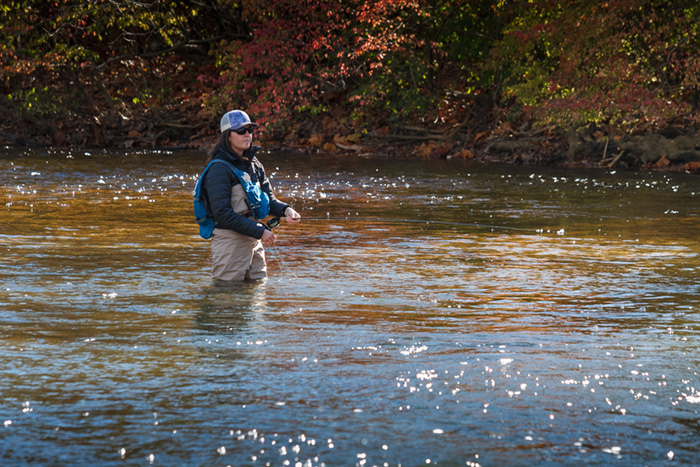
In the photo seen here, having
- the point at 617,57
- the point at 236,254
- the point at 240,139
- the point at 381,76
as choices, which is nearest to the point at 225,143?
the point at 240,139

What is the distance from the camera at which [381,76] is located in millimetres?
28641

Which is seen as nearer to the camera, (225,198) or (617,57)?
(225,198)

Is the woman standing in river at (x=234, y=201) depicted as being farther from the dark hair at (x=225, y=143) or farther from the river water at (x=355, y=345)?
the river water at (x=355, y=345)

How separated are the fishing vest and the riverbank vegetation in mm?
15425

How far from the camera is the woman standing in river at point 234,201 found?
27.8 feet

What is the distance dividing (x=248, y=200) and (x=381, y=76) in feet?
67.0

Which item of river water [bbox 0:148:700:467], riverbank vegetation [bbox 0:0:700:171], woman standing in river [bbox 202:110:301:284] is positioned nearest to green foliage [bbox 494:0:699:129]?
riverbank vegetation [bbox 0:0:700:171]

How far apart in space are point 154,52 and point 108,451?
28.6 meters

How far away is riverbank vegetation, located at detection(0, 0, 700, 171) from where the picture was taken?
77.3 ft

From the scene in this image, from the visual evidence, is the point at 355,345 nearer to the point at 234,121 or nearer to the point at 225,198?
the point at 225,198

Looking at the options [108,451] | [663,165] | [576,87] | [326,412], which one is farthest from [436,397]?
[663,165]

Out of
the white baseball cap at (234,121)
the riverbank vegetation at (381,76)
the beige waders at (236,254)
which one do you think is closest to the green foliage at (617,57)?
the riverbank vegetation at (381,76)

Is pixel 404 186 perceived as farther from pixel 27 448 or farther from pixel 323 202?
pixel 27 448

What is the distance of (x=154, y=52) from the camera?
32.2 meters
